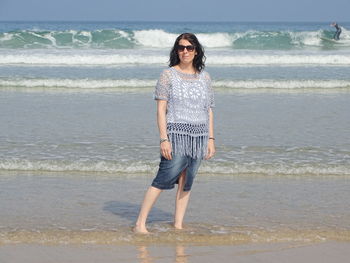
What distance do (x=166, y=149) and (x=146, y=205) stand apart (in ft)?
1.86

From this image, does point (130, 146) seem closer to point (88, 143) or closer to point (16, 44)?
point (88, 143)

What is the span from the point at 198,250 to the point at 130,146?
12.9ft

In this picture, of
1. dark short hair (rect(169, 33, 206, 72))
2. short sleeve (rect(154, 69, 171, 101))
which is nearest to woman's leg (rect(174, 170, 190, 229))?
short sleeve (rect(154, 69, 171, 101))

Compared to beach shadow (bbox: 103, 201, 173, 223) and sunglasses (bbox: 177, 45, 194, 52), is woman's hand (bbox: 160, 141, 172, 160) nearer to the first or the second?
sunglasses (bbox: 177, 45, 194, 52)

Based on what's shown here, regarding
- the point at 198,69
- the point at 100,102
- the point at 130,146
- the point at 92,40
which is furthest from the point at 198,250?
the point at 92,40

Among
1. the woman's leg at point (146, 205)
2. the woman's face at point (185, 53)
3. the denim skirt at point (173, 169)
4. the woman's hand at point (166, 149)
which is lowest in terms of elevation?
the woman's leg at point (146, 205)

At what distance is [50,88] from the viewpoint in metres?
15.6

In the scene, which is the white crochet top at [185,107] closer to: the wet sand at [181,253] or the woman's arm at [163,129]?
the woman's arm at [163,129]

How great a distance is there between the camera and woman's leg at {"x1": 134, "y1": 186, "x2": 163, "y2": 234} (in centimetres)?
513

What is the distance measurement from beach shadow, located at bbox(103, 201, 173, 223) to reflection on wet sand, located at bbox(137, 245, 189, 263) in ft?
2.80

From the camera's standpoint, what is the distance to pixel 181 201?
17.3 feet

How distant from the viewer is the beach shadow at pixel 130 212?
5.78 m

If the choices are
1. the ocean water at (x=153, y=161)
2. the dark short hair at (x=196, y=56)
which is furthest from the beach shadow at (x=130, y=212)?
the dark short hair at (x=196, y=56)

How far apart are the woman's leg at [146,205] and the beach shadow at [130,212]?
17.7 inches
